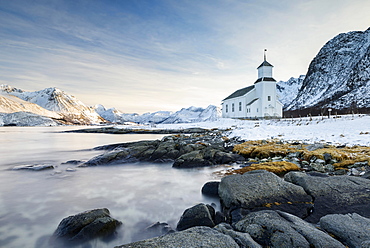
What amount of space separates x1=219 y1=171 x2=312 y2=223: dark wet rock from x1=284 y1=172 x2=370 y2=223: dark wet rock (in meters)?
0.21

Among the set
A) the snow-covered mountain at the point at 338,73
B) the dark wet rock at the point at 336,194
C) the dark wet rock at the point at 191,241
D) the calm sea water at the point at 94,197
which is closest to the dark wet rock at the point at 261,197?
the dark wet rock at the point at 336,194

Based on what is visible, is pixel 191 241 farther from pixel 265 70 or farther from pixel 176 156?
pixel 265 70

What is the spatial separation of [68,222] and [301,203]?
5330 mm

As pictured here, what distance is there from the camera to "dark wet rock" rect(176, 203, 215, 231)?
4.33 meters

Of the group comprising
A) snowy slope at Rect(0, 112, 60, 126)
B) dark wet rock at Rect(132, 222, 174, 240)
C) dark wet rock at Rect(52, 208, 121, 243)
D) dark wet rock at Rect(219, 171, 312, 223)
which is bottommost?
dark wet rock at Rect(132, 222, 174, 240)

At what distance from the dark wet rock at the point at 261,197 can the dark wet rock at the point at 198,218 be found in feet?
1.67

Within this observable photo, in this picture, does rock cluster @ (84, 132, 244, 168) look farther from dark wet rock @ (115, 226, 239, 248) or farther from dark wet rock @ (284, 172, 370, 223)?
dark wet rock @ (115, 226, 239, 248)

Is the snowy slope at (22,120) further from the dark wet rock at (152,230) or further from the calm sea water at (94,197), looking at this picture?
the dark wet rock at (152,230)

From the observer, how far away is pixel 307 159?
30.3 ft

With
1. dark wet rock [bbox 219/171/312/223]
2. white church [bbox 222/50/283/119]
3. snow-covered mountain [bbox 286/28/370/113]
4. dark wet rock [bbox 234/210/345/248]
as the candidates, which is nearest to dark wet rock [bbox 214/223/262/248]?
dark wet rock [bbox 234/210/345/248]

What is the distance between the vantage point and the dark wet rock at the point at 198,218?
4332 mm

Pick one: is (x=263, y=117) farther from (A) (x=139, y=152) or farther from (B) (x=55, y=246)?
(B) (x=55, y=246)

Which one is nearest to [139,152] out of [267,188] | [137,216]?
[137,216]

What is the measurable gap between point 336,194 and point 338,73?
388 ft
